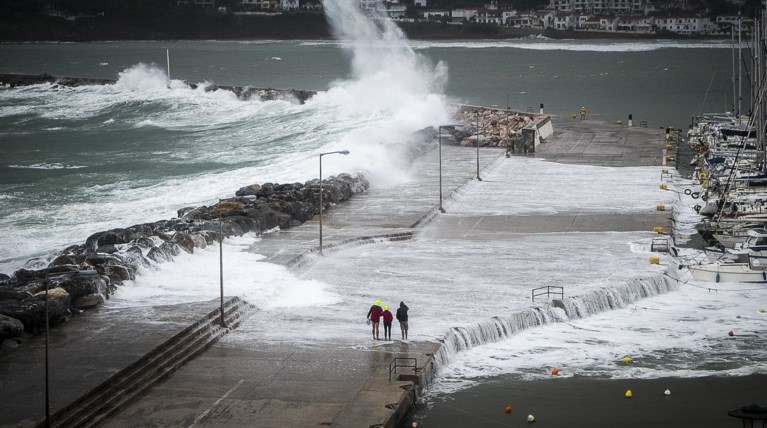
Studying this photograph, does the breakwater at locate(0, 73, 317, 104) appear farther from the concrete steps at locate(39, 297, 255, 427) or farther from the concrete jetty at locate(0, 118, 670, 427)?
the concrete jetty at locate(0, 118, 670, 427)

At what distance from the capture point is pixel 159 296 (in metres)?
32.7

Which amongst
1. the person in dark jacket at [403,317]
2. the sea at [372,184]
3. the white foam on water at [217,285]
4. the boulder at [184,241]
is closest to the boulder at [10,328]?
the white foam on water at [217,285]

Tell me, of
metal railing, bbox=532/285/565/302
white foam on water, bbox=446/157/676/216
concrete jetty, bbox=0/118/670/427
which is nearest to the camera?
concrete jetty, bbox=0/118/670/427

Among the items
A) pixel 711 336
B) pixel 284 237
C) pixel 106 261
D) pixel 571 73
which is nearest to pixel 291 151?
pixel 284 237

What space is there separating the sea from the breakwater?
2004 mm

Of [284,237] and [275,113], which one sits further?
[275,113]

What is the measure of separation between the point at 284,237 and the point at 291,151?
1283 inches

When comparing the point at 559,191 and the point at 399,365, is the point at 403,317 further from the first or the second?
the point at 559,191

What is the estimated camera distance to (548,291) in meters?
34.3

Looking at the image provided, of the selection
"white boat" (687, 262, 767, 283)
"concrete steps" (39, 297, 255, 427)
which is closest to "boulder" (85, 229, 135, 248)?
"concrete steps" (39, 297, 255, 427)

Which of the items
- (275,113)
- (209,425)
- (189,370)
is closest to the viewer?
(209,425)

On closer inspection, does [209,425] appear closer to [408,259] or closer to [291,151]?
[408,259]

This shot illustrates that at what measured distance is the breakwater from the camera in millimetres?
104806

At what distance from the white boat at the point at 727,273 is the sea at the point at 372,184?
0.58 m
